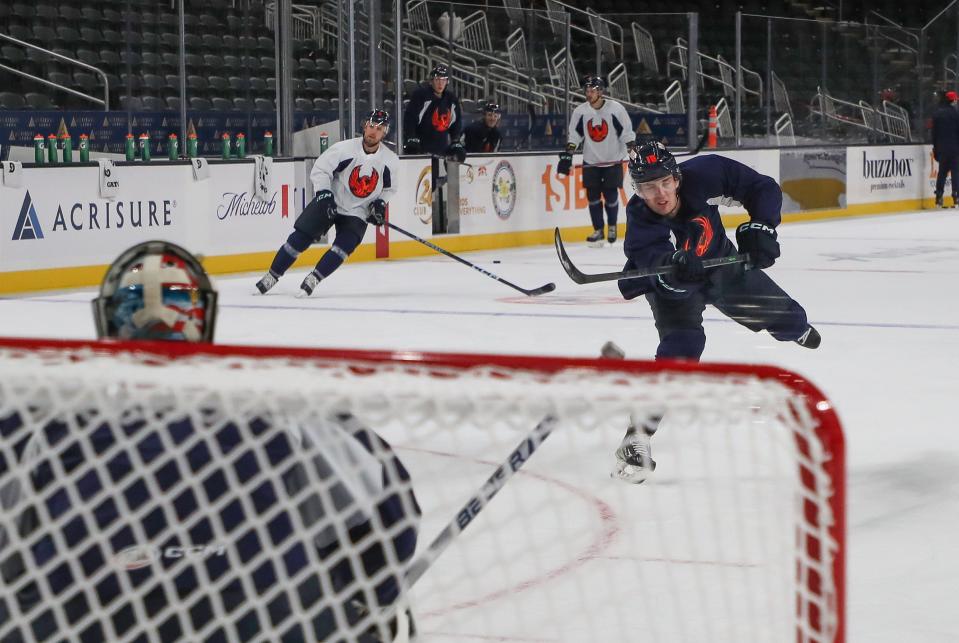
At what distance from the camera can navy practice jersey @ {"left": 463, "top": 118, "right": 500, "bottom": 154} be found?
41.5 ft

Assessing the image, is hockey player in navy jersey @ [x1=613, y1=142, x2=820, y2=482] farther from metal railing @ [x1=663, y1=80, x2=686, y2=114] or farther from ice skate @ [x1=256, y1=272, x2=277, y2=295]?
metal railing @ [x1=663, y1=80, x2=686, y2=114]

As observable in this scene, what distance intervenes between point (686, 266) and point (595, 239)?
811 centimetres

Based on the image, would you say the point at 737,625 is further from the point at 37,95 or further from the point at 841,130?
the point at 841,130

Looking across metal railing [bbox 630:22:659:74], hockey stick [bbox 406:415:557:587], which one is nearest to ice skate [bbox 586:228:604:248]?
metal railing [bbox 630:22:659:74]

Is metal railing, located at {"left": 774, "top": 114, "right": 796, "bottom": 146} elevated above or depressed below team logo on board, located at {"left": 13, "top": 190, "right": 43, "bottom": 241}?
above

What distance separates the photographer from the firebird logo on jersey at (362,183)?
912 centimetres

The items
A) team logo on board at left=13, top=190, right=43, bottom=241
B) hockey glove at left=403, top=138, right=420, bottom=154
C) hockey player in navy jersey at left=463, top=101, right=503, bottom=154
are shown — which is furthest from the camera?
hockey player in navy jersey at left=463, top=101, right=503, bottom=154

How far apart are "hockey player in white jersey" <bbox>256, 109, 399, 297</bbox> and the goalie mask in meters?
6.97

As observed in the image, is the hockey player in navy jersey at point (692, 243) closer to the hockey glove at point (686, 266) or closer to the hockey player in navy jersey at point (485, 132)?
the hockey glove at point (686, 266)

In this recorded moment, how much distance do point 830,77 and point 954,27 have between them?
2646 millimetres

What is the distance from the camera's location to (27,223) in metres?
8.99

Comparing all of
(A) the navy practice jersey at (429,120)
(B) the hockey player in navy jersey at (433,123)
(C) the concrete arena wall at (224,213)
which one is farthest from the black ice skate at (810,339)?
(A) the navy practice jersey at (429,120)

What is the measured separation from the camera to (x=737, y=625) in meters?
2.90

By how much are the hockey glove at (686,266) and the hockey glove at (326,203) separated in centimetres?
487
